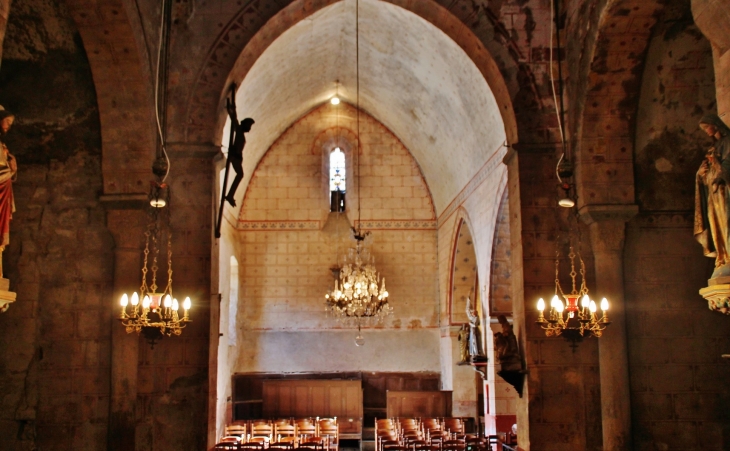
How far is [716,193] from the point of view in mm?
6145

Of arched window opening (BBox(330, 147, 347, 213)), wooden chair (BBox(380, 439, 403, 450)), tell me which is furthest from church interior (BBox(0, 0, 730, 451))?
arched window opening (BBox(330, 147, 347, 213))

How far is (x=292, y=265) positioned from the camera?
1980 centimetres

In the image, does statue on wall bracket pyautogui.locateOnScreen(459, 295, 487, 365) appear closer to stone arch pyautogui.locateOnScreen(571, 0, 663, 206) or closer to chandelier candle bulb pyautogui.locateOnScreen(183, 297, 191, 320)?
stone arch pyautogui.locateOnScreen(571, 0, 663, 206)

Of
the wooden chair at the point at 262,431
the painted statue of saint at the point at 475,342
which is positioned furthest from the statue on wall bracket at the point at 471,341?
the wooden chair at the point at 262,431

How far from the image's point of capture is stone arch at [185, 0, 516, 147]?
9445 millimetres

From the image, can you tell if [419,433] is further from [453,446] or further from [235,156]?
[235,156]

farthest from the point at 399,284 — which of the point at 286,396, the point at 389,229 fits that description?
the point at 286,396

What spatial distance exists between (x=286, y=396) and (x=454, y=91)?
9093 millimetres

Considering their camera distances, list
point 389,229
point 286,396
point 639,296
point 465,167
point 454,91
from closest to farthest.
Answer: point 639,296
point 454,91
point 465,167
point 286,396
point 389,229

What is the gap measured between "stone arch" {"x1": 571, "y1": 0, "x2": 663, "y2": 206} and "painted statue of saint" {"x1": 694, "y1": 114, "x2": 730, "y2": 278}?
268 centimetres

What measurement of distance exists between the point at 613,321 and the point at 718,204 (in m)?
3.26

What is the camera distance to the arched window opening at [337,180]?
20.4m

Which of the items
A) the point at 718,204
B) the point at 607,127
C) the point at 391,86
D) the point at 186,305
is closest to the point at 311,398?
the point at 391,86

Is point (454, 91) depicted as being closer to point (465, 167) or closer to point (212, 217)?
point (465, 167)
